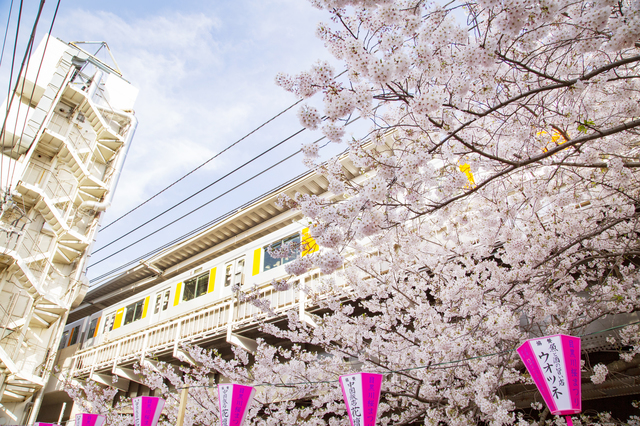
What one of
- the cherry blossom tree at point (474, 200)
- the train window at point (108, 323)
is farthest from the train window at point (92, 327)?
the cherry blossom tree at point (474, 200)

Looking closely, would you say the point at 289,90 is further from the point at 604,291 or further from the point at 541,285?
the point at 604,291

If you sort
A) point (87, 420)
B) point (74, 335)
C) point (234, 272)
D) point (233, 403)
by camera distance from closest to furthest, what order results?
1. point (233, 403)
2. point (87, 420)
3. point (234, 272)
4. point (74, 335)

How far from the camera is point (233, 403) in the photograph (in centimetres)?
655

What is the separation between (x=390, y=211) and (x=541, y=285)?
9.68ft

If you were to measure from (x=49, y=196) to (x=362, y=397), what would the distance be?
1716 cm

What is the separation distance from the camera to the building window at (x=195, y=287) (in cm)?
1466

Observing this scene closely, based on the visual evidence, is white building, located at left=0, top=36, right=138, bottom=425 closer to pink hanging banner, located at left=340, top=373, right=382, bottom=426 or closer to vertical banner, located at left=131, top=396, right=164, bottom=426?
vertical banner, located at left=131, top=396, right=164, bottom=426

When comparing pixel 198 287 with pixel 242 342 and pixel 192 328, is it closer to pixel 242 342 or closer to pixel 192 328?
pixel 192 328

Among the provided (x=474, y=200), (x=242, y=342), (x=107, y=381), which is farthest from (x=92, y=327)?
(x=474, y=200)

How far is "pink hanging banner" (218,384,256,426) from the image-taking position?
6.51m

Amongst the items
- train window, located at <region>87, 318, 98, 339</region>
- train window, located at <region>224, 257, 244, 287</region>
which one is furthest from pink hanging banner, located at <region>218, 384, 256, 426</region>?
train window, located at <region>87, 318, 98, 339</region>

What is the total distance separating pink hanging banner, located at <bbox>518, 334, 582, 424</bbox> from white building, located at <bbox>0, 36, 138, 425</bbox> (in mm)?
16206

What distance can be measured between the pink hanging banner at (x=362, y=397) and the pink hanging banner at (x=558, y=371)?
7.34 feet

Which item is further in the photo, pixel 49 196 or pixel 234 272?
pixel 49 196
